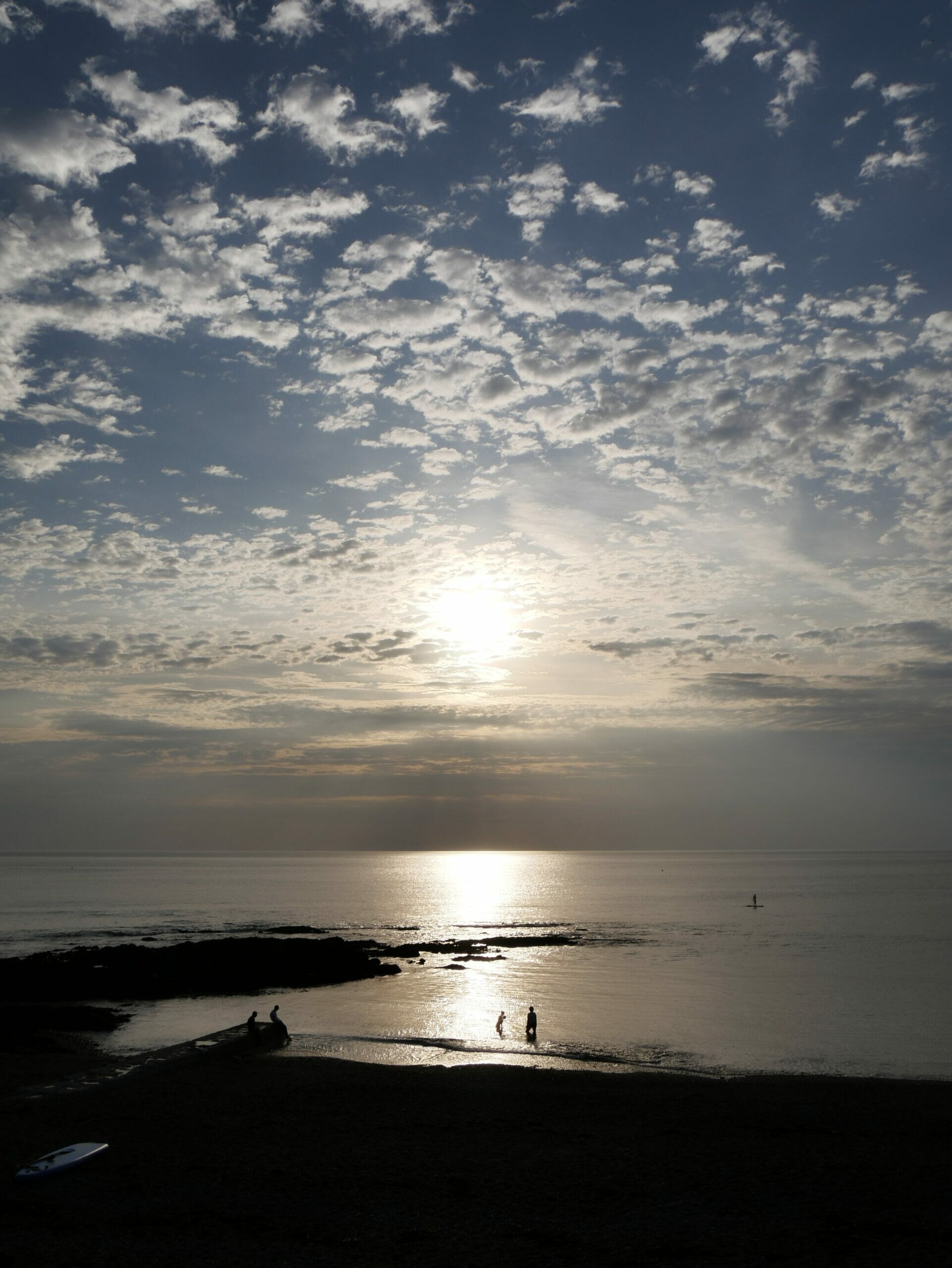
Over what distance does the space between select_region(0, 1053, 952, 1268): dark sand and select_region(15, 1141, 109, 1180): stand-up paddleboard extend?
8.9 inches

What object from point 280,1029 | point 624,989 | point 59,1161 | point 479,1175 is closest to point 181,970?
point 280,1029

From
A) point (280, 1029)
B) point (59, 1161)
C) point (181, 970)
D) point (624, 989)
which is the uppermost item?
point (59, 1161)

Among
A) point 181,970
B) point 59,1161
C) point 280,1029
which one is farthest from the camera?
point 181,970

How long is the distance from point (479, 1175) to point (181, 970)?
125 feet

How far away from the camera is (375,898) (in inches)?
5778

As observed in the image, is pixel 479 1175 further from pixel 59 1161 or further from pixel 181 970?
pixel 181 970

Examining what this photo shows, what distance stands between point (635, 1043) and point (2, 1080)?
22.6 meters

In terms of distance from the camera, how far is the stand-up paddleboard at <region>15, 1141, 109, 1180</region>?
16.5 m

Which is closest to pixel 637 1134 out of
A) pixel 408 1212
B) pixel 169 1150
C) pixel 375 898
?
pixel 408 1212

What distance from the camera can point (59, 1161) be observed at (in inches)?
671

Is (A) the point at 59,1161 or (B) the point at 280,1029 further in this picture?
(B) the point at 280,1029

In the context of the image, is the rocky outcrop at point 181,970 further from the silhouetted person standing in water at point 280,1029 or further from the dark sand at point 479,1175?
the dark sand at point 479,1175

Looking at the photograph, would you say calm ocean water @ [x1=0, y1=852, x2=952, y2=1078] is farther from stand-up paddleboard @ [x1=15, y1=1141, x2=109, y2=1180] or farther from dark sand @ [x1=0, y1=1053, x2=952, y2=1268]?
stand-up paddleboard @ [x1=15, y1=1141, x2=109, y2=1180]

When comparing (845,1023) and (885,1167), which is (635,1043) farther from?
(885,1167)
